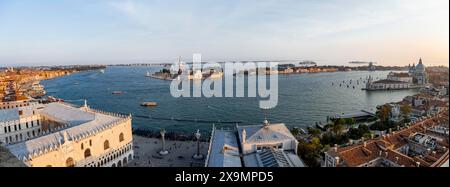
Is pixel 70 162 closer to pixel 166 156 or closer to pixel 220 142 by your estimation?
pixel 166 156

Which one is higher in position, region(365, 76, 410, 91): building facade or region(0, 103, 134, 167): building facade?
region(365, 76, 410, 91): building facade

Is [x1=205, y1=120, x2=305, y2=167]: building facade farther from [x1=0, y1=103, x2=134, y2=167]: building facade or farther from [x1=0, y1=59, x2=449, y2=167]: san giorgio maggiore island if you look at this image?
[x1=0, y1=103, x2=134, y2=167]: building facade

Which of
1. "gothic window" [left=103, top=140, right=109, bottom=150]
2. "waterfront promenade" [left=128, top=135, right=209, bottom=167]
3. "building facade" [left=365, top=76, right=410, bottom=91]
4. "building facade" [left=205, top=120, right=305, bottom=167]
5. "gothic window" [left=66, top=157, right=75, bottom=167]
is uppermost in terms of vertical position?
"building facade" [left=365, top=76, right=410, bottom=91]

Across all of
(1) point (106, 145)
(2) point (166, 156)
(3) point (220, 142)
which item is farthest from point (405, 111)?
(1) point (106, 145)

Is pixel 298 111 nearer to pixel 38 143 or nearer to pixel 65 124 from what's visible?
pixel 65 124

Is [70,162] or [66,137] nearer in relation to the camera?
[66,137]

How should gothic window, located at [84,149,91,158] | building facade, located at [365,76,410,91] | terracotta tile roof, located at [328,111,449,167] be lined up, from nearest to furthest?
terracotta tile roof, located at [328,111,449,167]
gothic window, located at [84,149,91,158]
building facade, located at [365,76,410,91]

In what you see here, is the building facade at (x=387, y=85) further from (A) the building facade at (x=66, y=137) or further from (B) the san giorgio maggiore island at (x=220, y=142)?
(A) the building facade at (x=66, y=137)

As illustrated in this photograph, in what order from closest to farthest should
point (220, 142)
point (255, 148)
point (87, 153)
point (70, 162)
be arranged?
point (255, 148)
point (70, 162)
point (220, 142)
point (87, 153)
